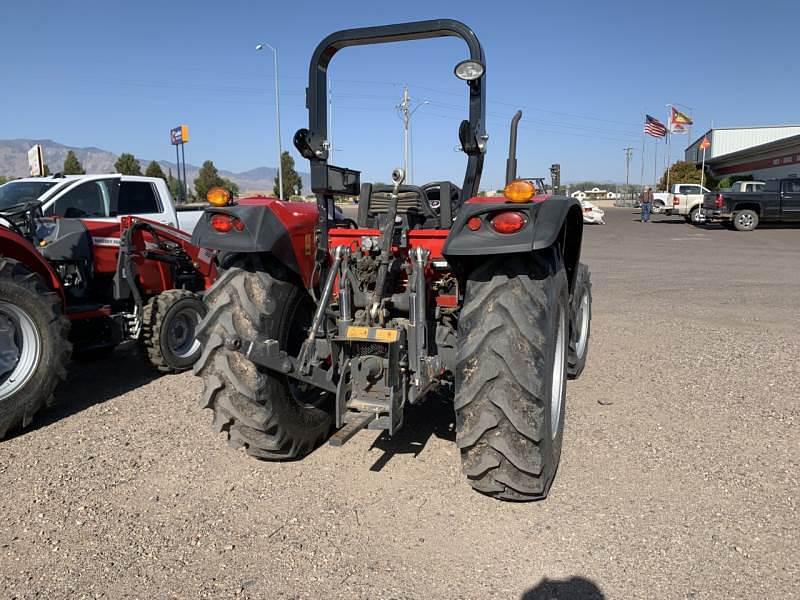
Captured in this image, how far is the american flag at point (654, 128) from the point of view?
38062 mm

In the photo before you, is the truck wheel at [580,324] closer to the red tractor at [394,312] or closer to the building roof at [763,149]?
the red tractor at [394,312]

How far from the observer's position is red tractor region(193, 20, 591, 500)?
2906 mm

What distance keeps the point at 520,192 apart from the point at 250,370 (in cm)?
170

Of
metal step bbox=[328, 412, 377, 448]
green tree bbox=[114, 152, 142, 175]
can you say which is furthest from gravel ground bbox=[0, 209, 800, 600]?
green tree bbox=[114, 152, 142, 175]

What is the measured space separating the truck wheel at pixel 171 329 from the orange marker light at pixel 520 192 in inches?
143

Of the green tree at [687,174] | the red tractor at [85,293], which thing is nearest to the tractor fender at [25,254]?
the red tractor at [85,293]

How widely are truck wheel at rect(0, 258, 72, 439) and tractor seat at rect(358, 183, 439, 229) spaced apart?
256 centimetres

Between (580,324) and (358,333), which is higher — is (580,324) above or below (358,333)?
below

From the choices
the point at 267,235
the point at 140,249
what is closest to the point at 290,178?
the point at 140,249

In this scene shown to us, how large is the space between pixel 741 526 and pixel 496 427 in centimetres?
135

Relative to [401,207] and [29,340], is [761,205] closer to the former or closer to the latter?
[401,207]

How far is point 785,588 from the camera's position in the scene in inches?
101

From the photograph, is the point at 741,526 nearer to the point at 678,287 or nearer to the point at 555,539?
the point at 555,539

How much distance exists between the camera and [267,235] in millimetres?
3279
